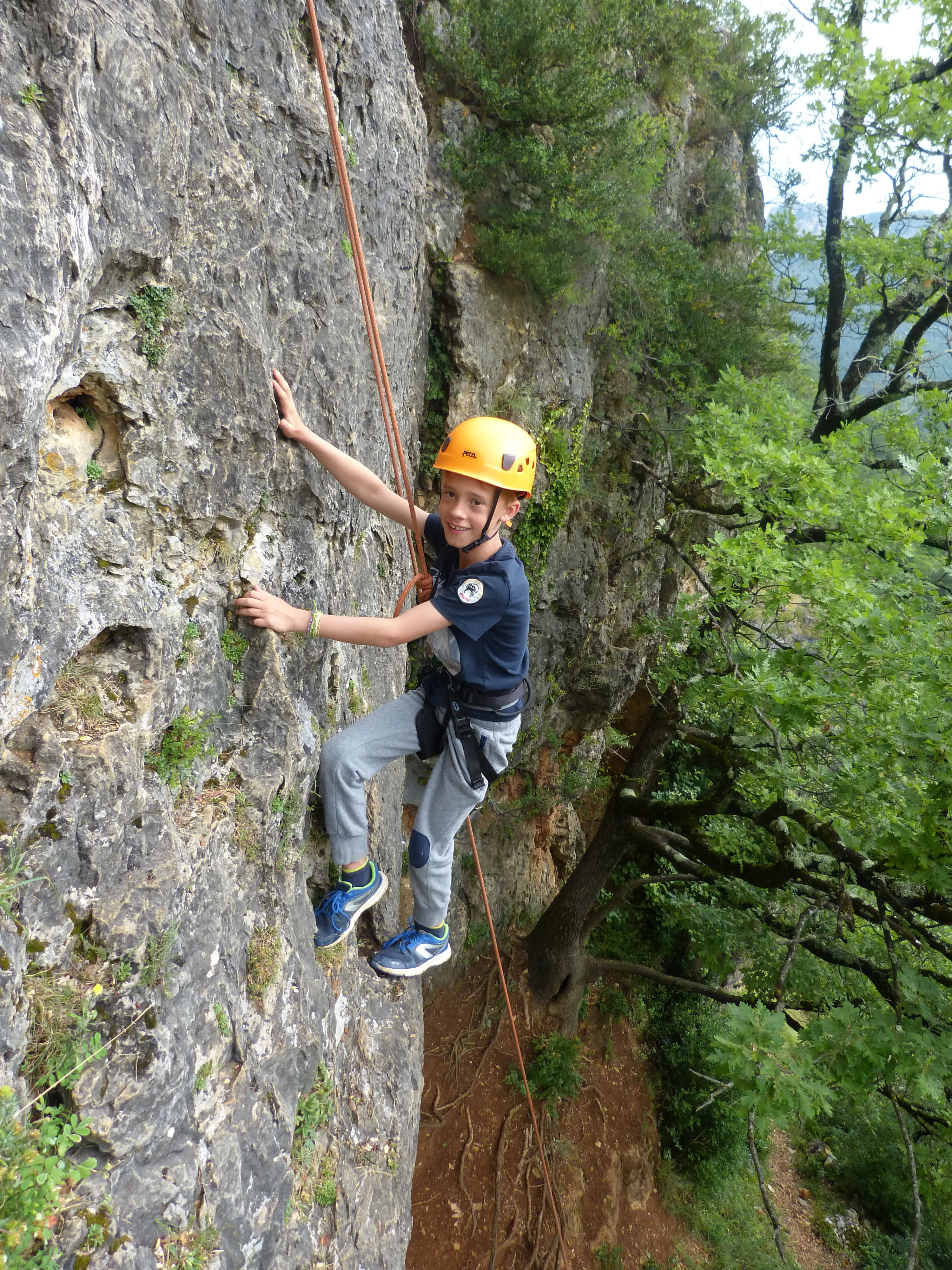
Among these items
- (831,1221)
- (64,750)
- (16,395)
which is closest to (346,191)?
→ (16,395)

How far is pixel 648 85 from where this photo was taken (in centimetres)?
852

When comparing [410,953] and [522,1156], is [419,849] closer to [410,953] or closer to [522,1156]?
[410,953]

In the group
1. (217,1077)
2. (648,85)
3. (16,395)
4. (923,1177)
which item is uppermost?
(648,85)

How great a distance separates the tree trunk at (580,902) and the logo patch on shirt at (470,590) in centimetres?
688

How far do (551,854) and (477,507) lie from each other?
32.5 feet

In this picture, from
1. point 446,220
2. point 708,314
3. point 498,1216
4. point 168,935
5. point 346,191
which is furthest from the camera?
point 708,314

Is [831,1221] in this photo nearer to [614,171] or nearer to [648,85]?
[614,171]

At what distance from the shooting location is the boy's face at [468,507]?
3322mm

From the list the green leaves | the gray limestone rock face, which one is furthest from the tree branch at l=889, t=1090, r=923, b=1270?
the gray limestone rock face

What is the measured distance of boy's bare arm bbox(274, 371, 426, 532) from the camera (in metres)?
3.36

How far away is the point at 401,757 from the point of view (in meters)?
3.98

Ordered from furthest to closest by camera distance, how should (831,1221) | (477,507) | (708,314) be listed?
(831,1221), (708,314), (477,507)

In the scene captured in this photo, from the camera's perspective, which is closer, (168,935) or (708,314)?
(168,935)

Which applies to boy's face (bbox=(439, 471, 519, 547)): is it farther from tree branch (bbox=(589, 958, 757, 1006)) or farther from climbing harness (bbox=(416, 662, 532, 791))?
tree branch (bbox=(589, 958, 757, 1006))
